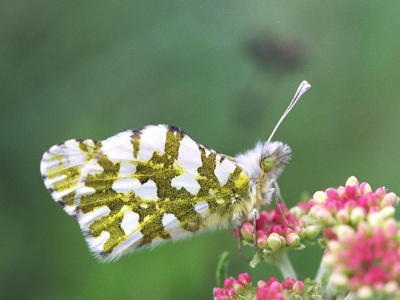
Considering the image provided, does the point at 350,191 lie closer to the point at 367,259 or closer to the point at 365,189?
the point at 365,189

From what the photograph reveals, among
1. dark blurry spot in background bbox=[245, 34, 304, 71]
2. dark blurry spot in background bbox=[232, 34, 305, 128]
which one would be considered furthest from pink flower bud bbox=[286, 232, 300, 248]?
dark blurry spot in background bbox=[245, 34, 304, 71]

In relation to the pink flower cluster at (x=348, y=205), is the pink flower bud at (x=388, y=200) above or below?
below

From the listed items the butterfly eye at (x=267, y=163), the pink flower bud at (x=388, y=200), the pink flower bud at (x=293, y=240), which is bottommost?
the pink flower bud at (x=293, y=240)

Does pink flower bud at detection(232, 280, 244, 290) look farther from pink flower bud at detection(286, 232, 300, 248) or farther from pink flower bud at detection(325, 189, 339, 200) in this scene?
pink flower bud at detection(325, 189, 339, 200)

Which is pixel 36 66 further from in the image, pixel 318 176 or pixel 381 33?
pixel 381 33

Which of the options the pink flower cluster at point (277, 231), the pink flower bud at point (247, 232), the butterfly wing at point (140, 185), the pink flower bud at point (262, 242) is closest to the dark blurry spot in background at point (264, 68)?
the butterfly wing at point (140, 185)

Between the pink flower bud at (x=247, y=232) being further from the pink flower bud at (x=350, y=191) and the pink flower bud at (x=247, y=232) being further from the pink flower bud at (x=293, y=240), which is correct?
the pink flower bud at (x=350, y=191)
